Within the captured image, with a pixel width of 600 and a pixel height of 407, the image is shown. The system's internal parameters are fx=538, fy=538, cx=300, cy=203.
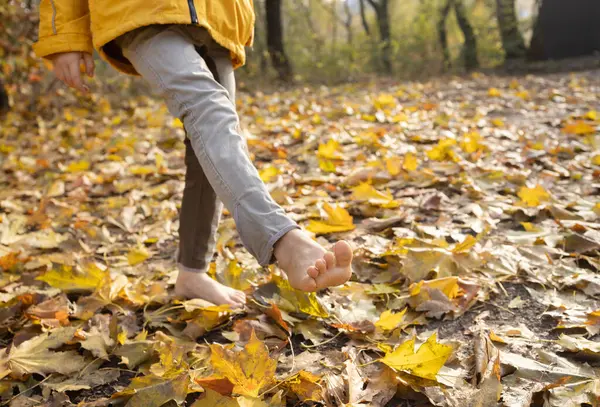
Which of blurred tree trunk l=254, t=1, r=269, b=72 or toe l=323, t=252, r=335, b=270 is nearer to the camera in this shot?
toe l=323, t=252, r=335, b=270

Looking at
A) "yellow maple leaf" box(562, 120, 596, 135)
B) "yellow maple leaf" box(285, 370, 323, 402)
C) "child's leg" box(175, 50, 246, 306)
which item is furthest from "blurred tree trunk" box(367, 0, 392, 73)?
"yellow maple leaf" box(285, 370, 323, 402)

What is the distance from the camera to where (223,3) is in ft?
4.71

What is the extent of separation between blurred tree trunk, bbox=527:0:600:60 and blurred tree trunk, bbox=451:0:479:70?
1.67 metres

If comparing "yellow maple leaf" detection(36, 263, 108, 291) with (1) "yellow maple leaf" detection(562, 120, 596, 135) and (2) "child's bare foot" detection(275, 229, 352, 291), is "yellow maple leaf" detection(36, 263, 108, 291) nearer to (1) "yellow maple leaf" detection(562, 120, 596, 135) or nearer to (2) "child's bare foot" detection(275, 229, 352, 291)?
(2) "child's bare foot" detection(275, 229, 352, 291)

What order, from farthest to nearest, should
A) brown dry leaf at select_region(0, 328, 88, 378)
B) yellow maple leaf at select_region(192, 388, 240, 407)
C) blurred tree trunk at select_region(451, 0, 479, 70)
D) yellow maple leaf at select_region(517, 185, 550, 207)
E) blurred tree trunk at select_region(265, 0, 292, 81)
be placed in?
blurred tree trunk at select_region(451, 0, 479, 70) < blurred tree trunk at select_region(265, 0, 292, 81) < yellow maple leaf at select_region(517, 185, 550, 207) < brown dry leaf at select_region(0, 328, 88, 378) < yellow maple leaf at select_region(192, 388, 240, 407)

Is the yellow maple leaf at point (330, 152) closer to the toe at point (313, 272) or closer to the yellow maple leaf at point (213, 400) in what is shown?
the toe at point (313, 272)

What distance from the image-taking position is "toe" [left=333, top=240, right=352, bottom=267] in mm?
1082

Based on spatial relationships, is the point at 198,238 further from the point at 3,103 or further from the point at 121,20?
the point at 3,103

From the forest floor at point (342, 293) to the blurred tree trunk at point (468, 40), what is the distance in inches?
327

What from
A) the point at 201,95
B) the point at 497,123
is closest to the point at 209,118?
the point at 201,95

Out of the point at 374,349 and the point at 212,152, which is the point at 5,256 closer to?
the point at 212,152

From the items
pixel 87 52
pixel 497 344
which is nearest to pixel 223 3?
pixel 87 52

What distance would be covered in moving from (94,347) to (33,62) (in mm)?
4923

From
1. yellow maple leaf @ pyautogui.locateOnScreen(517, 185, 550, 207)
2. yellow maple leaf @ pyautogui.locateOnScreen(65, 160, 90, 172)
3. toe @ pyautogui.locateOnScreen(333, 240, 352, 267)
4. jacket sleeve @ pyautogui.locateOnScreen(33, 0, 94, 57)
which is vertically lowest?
yellow maple leaf @ pyautogui.locateOnScreen(65, 160, 90, 172)
